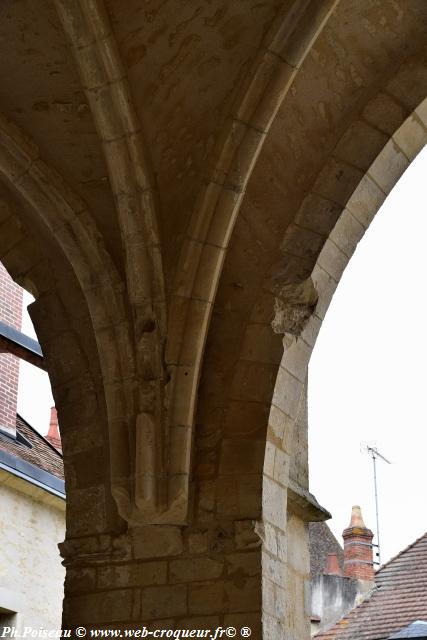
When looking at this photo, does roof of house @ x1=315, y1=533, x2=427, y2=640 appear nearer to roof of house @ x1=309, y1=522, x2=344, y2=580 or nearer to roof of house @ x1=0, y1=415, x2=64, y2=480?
roof of house @ x1=0, y1=415, x2=64, y2=480

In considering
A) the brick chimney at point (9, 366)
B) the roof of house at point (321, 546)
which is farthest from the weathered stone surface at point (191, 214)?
the roof of house at point (321, 546)

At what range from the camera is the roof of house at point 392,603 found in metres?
12.8

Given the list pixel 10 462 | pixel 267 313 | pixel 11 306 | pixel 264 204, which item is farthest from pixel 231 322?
pixel 11 306

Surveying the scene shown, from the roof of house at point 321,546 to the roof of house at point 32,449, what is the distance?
8.83 m

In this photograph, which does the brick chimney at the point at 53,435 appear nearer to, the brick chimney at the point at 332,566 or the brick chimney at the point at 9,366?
the brick chimney at the point at 9,366

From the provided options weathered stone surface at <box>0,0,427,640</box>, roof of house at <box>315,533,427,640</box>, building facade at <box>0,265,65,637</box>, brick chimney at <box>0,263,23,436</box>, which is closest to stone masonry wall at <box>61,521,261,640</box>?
weathered stone surface at <box>0,0,427,640</box>

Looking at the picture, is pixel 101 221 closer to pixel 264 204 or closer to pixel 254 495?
pixel 264 204

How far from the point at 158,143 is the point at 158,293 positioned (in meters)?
0.74

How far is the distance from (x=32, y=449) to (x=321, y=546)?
34.2 feet

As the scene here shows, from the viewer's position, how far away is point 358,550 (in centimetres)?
1730

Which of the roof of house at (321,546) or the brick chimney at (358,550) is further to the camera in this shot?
the roof of house at (321,546)

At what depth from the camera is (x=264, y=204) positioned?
565 centimetres

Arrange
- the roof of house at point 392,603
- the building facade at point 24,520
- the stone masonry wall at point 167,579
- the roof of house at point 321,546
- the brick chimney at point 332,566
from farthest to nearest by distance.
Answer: the roof of house at point 321,546 < the brick chimney at point 332,566 < the roof of house at point 392,603 < the building facade at point 24,520 < the stone masonry wall at point 167,579

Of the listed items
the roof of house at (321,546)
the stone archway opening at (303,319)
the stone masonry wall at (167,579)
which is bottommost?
the stone masonry wall at (167,579)
